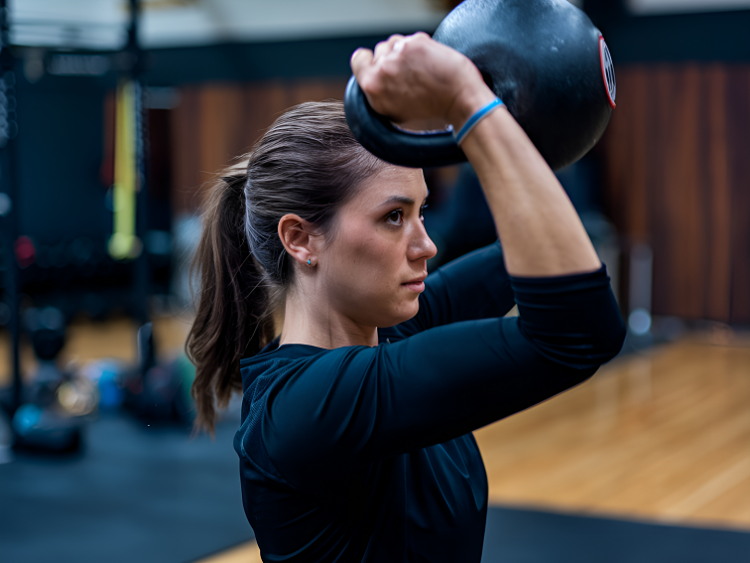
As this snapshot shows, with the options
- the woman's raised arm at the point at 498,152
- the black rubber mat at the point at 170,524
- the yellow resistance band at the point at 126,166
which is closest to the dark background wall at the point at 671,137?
the yellow resistance band at the point at 126,166

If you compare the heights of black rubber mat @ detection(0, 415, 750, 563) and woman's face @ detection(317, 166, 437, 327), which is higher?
woman's face @ detection(317, 166, 437, 327)

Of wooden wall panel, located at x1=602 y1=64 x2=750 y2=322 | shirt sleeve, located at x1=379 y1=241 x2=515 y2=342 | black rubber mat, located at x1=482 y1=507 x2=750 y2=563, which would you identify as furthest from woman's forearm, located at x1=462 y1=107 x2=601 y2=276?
wooden wall panel, located at x1=602 y1=64 x2=750 y2=322

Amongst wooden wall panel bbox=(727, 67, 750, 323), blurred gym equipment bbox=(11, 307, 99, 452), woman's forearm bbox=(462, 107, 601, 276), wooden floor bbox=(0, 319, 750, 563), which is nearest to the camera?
woman's forearm bbox=(462, 107, 601, 276)

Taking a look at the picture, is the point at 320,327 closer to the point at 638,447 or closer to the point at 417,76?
the point at 417,76

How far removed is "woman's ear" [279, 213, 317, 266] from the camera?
83cm

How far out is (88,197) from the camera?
798cm

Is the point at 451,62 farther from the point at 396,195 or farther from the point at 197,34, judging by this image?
the point at 197,34

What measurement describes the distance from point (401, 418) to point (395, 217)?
0.76 feet

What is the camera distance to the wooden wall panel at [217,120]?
7562 millimetres

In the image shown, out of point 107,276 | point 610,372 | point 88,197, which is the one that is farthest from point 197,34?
point 610,372

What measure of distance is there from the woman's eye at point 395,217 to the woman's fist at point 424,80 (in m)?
0.21

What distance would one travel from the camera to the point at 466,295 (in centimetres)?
107

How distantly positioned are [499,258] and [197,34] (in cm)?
747

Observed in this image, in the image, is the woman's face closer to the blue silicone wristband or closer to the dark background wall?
the blue silicone wristband
